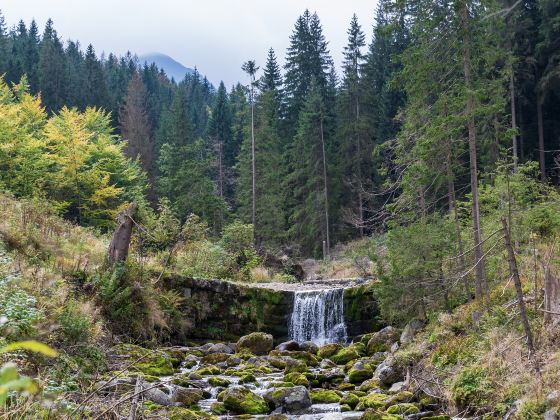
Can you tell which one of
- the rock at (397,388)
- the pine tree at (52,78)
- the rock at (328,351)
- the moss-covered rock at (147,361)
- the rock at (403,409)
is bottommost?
the rock at (328,351)

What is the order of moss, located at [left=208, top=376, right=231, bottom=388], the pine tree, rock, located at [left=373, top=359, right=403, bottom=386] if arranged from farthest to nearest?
the pine tree
rock, located at [left=373, top=359, right=403, bottom=386]
moss, located at [left=208, top=376, right=231, bottom=388]

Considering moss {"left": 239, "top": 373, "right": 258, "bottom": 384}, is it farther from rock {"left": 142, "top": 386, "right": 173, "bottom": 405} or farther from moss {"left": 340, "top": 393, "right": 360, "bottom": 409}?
rock {"left": 142, "top": 386, "right": 173, "bottom": 405}

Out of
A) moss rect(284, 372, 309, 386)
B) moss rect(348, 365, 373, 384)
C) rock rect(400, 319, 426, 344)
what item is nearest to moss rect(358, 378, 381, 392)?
moss rect(348, 365, 373, 384)

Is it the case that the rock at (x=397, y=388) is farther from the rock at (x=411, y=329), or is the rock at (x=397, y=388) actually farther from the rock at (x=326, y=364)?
the rock at (x=326, y=364)

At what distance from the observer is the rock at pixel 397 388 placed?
34.6ft

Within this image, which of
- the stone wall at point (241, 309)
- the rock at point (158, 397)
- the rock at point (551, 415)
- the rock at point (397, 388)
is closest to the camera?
the rock at point (551, 415)

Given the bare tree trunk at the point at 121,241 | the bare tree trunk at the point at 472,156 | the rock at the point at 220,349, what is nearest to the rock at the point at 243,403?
the rock at the point at 220,349

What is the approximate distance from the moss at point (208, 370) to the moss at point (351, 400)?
3.48 m

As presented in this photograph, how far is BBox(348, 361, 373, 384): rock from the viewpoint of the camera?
12039mm

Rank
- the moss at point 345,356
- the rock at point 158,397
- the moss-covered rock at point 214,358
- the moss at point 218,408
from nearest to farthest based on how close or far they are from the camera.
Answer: the rock at point 158,397 → the moss at point 218,408 → the moss-covered rock at point 214,358 → the moss at point 345,356

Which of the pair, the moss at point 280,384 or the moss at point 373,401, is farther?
the moss at point 280,384

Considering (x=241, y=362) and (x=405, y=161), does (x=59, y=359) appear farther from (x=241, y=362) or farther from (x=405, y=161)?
(x=405, y=161)

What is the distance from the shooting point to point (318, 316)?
729 inches

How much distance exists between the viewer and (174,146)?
4288 centimetres
